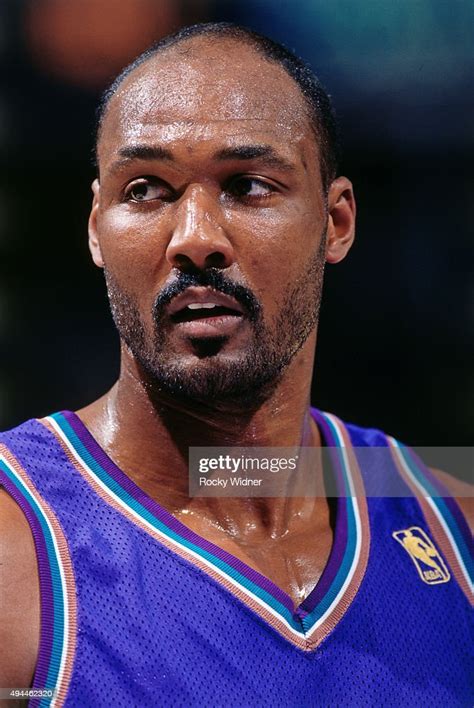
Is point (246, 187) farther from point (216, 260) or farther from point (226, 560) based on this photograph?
point (226, 560)

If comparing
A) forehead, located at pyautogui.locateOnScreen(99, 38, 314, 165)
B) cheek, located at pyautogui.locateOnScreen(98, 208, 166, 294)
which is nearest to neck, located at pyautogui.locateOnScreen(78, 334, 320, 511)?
cheek, located at pyautogui.locateOnScreen(98, 208, 166, 294)

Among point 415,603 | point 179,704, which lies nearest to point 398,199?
point 415,603

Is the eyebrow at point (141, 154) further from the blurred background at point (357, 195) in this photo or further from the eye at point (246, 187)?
the blurred background at point (357, 195)

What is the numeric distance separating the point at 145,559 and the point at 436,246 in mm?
1040

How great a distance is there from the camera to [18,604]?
136cm

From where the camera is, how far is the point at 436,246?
2.18m

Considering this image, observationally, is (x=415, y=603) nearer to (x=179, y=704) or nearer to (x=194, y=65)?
(x=179, y=704)

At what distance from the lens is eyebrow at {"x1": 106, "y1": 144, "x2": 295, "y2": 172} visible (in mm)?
1544

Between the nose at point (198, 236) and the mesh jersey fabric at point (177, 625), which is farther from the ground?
the nose at point (198, 236)

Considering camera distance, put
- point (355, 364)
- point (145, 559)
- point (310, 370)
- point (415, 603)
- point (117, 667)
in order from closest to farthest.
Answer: point (117, 667) → point (145, 559) → point (415, 603) → point (310, 370) → point (355, 364)

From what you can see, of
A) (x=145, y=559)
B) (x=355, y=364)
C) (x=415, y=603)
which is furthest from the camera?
(x=355, y=364)

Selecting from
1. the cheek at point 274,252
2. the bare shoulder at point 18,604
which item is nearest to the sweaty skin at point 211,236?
the cheek at point 274,252

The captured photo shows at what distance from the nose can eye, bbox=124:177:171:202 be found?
42mm

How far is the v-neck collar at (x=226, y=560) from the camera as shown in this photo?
1544 millimetres
